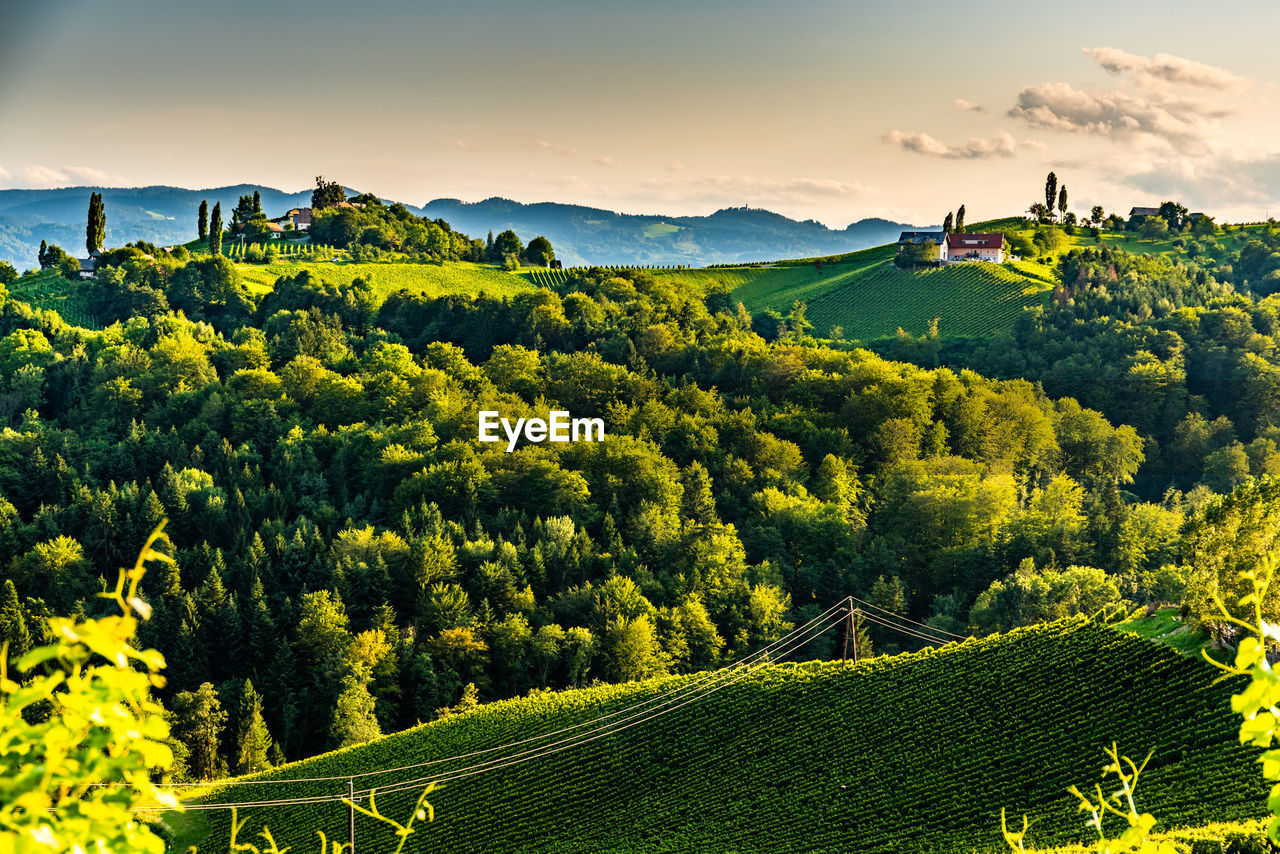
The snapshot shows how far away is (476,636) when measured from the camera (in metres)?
48.8

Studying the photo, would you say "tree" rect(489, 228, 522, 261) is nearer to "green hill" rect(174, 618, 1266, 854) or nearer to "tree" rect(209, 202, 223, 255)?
"tree" rect(209, 202, 223, 255)

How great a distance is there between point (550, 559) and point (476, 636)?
7.07 metres

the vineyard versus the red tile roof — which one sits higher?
the red tile roof

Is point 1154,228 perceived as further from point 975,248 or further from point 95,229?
point 95,229

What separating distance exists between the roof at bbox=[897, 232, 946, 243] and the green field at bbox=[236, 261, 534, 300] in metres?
40.8

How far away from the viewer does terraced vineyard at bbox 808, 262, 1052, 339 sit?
307 feet

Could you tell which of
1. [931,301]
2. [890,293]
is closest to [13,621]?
[931,301]

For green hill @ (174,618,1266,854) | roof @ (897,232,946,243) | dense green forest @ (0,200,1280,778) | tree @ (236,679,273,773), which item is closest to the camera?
green hill @ (174,618,1266,854)

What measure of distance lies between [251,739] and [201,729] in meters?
2.05

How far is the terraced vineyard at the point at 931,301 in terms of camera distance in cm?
9350

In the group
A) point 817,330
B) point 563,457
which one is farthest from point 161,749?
Result: point 817,330

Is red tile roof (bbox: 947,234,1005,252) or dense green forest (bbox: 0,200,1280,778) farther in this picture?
red tile roof (bbox: 947,234,1005,252)

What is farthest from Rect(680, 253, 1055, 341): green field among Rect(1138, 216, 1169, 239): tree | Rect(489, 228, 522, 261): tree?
Rect(1138, 216, 1169, 239): tree

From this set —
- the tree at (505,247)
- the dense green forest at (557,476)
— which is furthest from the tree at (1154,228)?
the tree at (505,247)
